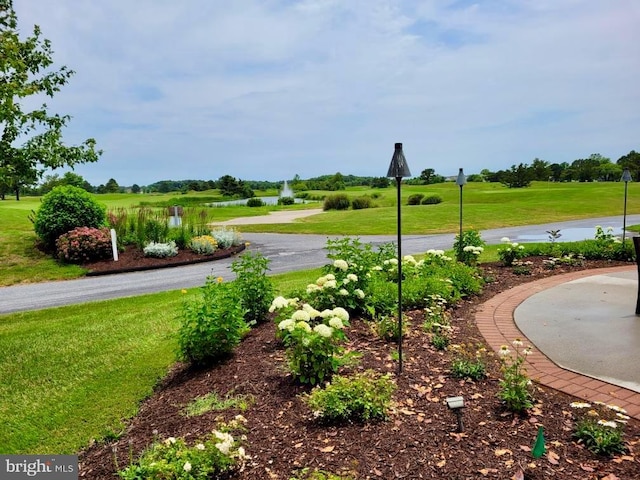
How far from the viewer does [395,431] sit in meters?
2.67

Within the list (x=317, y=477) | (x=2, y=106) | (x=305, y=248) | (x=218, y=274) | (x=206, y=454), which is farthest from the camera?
(x=305, y=248)

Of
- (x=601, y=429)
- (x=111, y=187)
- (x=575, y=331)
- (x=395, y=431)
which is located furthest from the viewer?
(x=111, y=187)

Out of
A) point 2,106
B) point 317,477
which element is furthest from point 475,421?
point 2,106

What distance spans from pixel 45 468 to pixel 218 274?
7257mm

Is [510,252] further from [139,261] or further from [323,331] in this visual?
[139,261]

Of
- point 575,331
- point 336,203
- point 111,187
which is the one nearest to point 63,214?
point 575,331

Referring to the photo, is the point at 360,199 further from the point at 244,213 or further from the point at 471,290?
the point at 471,290

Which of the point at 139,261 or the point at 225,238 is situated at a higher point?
the point at 225,238

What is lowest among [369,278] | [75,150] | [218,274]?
[218,274]

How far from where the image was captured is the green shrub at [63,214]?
1275cm

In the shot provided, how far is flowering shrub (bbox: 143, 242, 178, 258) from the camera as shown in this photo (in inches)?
476

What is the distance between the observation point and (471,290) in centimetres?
588

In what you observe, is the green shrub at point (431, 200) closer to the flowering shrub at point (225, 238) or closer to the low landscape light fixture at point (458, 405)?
the flowering shrub at point (225, 238)

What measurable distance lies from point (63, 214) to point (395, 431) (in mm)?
13100
